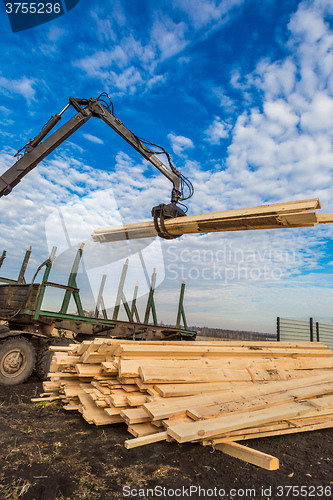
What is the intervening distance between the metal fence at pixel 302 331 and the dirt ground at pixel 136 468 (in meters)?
9.73

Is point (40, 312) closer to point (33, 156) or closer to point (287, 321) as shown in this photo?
point (33, 156)

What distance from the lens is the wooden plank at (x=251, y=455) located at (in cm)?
280

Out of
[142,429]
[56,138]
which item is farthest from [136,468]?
[56,138]

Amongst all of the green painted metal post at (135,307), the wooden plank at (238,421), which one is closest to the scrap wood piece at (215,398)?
the wooden plank at (238,421)

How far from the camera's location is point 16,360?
6836 millimetres

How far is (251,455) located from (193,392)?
4.12 ft

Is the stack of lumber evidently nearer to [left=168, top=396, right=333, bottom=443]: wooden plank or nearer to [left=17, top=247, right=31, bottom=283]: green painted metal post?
[left=168, top=396, right=333, bottom=443]: wooden plank

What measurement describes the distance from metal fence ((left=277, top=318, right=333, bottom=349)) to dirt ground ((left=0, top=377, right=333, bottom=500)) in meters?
9.73

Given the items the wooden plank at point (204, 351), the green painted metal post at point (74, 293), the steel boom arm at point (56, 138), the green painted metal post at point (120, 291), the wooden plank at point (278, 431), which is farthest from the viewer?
the green painted metal post at point (120, 291)

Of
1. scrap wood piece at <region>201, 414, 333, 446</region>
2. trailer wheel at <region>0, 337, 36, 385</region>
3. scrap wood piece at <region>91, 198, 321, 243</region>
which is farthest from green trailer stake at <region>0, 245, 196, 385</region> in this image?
scrap wood piece at <region>201, 414, 333, 446</region>

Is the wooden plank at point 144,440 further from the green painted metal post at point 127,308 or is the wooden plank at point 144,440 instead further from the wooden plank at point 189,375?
the green painted metal post at point 127,308

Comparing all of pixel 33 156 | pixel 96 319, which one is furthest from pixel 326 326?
pixel 33 156

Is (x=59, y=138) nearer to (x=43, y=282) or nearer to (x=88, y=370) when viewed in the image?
(x=43, y=282)

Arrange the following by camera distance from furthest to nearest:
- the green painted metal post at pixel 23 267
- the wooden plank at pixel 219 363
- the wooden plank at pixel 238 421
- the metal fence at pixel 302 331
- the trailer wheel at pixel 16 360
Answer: the metal fence at pixel 302 331, the green painted metal post at pixel 23 267, the trailer wheel at pixel 16 360, the wooden plank at pixel 219 363, the wooden plank at pixel 238 421
